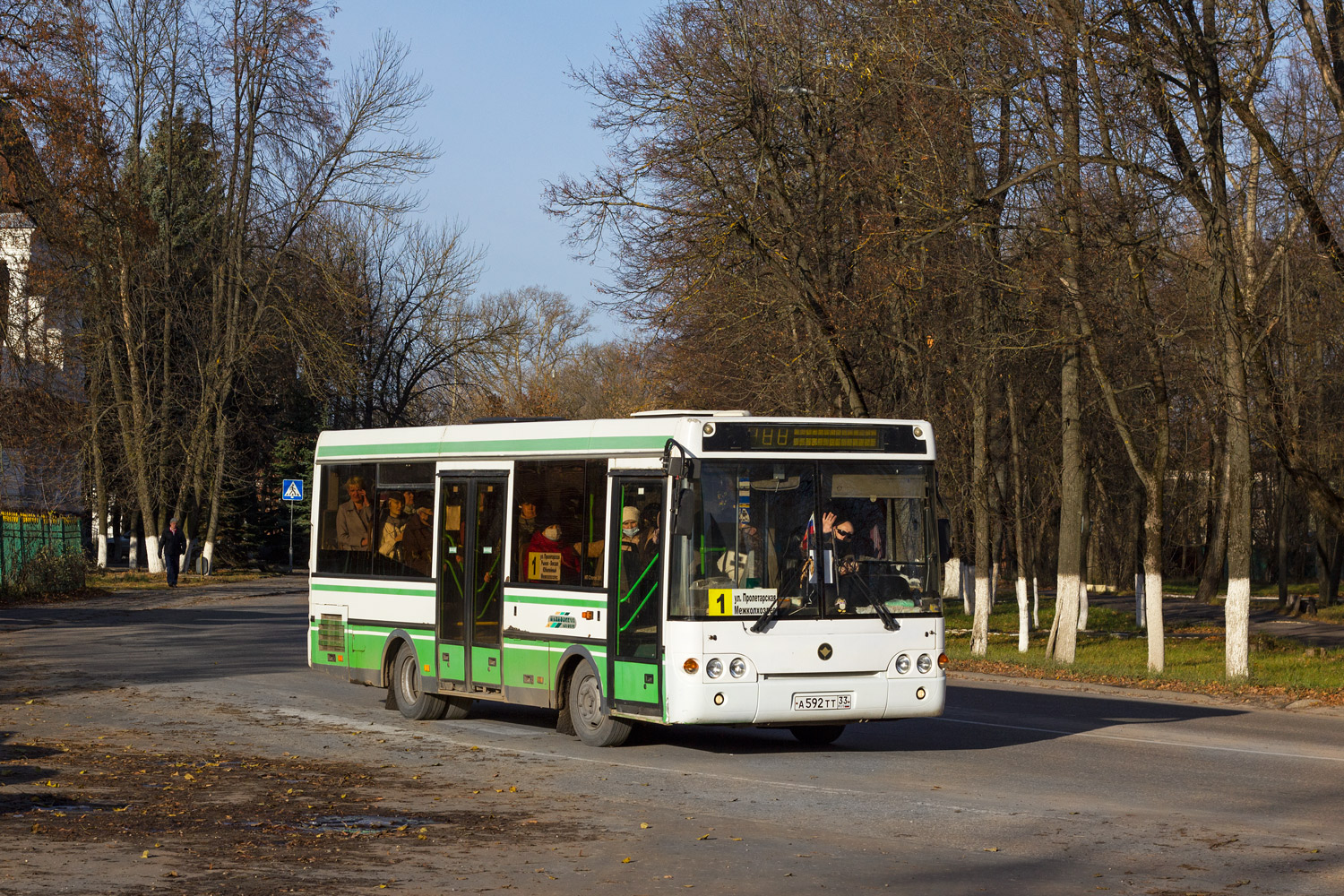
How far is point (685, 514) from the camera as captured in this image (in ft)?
41.5

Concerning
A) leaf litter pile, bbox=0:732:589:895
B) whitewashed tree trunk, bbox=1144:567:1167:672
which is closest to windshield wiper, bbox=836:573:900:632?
leaf litter pile, bbox=0:732:589:895

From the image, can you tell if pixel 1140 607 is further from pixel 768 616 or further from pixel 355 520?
pixel 768 616

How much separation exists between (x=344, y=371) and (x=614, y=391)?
3830 cm

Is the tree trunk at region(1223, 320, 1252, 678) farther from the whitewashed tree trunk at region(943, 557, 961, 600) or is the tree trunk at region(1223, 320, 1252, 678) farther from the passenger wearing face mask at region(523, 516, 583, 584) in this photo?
the whitewashed tree trunk at region(943, 557, 961, 600)

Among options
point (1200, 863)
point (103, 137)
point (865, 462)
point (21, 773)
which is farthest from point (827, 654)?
point (103, 137)

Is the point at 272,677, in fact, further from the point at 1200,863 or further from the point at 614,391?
the point at 614,391

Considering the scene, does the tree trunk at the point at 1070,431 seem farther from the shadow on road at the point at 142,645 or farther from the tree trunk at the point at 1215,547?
the tree trunk at the point at 1215,547

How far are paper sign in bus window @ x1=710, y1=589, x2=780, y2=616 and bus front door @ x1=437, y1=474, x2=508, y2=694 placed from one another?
9.90 feet

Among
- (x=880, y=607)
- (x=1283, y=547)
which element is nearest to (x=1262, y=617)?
(x=1283, y=547)

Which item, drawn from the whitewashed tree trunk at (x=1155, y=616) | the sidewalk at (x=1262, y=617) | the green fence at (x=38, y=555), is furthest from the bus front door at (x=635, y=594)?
the green fence at (x=38, y=555)

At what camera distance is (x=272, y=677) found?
66.7ft

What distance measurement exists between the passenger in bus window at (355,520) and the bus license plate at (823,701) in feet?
19.7

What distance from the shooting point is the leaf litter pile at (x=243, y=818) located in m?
8.44

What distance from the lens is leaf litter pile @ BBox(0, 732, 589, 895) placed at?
8438 millimetres
